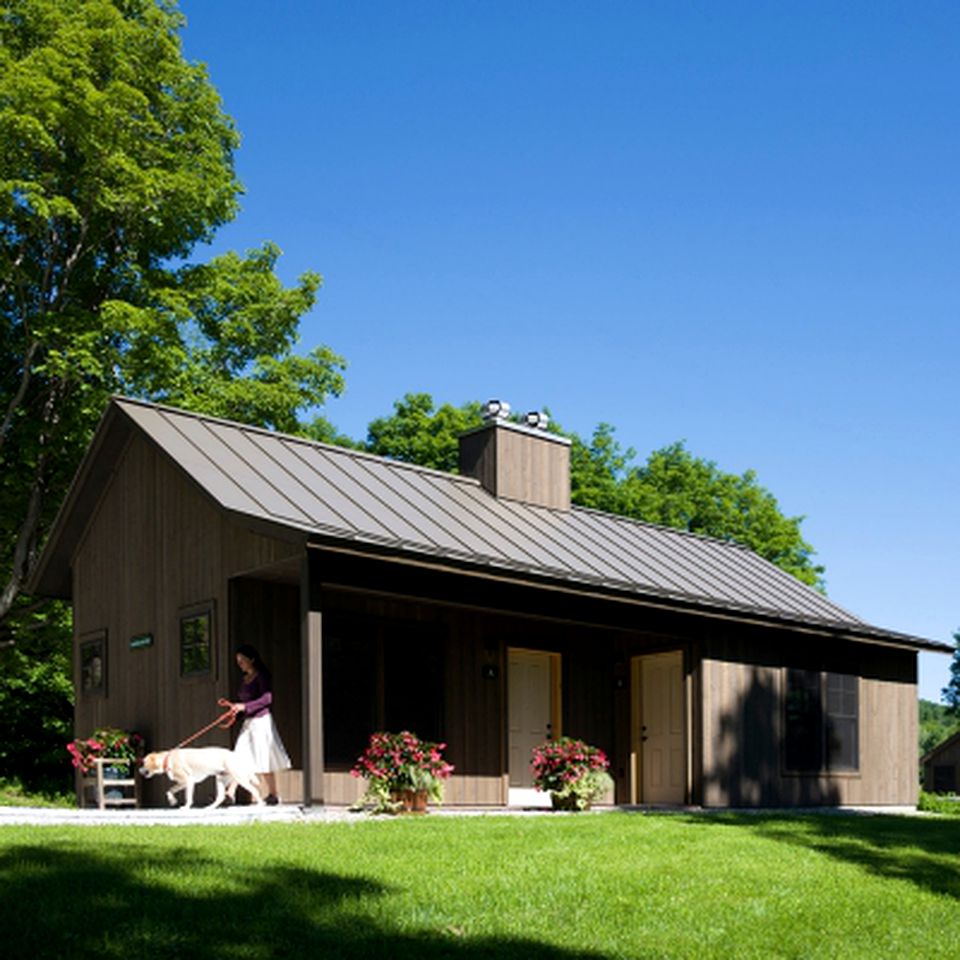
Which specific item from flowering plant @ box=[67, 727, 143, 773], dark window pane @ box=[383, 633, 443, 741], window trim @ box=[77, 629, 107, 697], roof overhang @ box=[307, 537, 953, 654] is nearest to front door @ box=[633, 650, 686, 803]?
roof overhang @ box=[307, 537, 953, 654]

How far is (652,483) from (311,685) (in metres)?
36.9

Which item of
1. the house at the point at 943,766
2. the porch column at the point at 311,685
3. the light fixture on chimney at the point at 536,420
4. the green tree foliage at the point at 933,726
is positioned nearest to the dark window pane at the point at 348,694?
the porch column at the point at 311,685

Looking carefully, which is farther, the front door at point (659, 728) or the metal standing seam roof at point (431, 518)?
the front door at point (659, 728)

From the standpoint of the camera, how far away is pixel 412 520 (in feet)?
53.4

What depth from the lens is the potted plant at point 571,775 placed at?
15.8m

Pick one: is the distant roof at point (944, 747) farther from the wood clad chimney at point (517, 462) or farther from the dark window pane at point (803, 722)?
the wood clad chimney at point (517, 462)

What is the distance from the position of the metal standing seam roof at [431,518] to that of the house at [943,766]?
31.8 metres

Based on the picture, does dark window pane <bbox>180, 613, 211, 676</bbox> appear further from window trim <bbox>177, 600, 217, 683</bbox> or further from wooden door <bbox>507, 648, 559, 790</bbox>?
wooden door <bbox>507, 648, 559, 790</bbox>

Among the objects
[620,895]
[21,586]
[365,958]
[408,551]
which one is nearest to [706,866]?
[620,895]

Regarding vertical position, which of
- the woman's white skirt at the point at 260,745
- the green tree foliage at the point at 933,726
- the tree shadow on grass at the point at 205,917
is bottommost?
the green tree foliage at the point at 933,726

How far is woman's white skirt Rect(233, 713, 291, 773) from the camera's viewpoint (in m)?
14.1

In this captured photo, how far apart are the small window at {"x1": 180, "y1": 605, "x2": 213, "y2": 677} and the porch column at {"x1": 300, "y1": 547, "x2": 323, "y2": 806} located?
2398 mm

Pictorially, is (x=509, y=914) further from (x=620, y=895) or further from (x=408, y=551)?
(x=408, y=551)

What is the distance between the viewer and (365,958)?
21.5 feet
